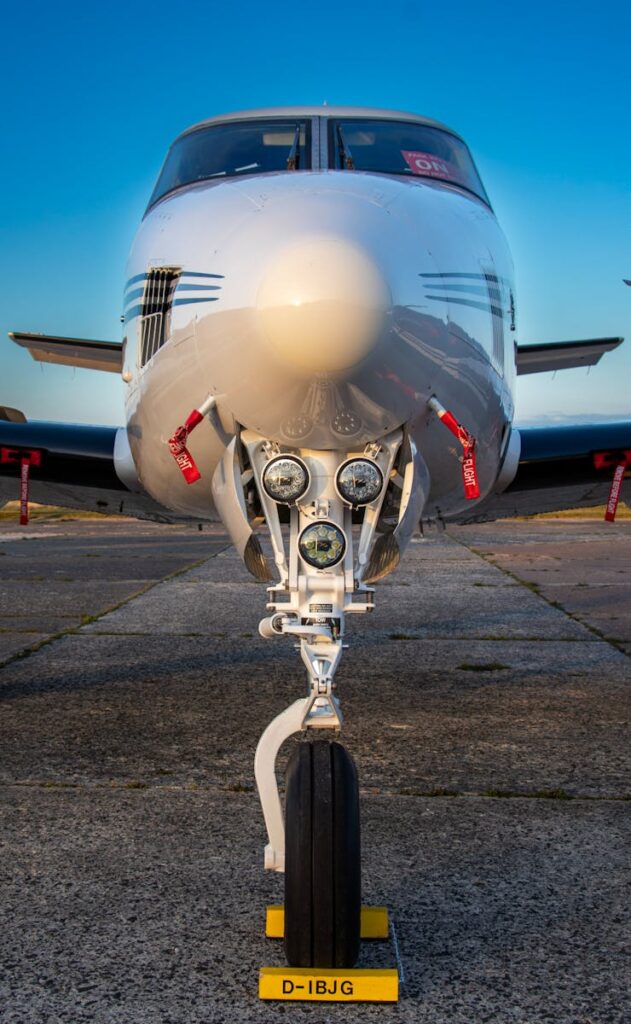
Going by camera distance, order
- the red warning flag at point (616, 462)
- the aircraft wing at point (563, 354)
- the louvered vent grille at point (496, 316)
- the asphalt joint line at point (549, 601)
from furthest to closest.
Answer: the asphalt joint line at point (549, 601) → the aircraft wing at point (563, 354) → the red warning flag at point (616, 462) → the louvered vent grille at point (496, 316)

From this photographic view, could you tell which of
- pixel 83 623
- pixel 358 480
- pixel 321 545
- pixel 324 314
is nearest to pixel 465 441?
pixel 358 480

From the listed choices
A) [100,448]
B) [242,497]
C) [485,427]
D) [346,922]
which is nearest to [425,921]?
[346,922]

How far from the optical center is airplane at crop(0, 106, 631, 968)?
11.0 feet

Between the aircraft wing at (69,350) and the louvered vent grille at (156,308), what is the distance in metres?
4.86

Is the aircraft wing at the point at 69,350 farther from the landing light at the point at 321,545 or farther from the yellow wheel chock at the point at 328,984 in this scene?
the yellow wheel chock at the point at 328,984

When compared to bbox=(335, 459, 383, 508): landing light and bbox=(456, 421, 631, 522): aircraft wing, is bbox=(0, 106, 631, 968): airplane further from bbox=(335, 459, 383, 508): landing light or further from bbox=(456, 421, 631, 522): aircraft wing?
bbox=(456, 421, 631, 522): aircraft wing

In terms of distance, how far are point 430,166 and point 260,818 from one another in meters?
3.20

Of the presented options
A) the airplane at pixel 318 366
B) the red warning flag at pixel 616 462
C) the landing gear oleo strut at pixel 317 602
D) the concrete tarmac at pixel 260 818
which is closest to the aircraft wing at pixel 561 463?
the red warning flag at pixel 616 462

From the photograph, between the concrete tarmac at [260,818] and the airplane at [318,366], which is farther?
the airplane at [318,366]

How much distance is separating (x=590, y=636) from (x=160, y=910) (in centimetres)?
732

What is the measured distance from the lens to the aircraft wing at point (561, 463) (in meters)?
7.55

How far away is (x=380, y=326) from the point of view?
11.1 feet

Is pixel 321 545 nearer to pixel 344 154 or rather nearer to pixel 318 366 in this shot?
pixel 318 366

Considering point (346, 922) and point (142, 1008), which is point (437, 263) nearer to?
point (346, 922)
